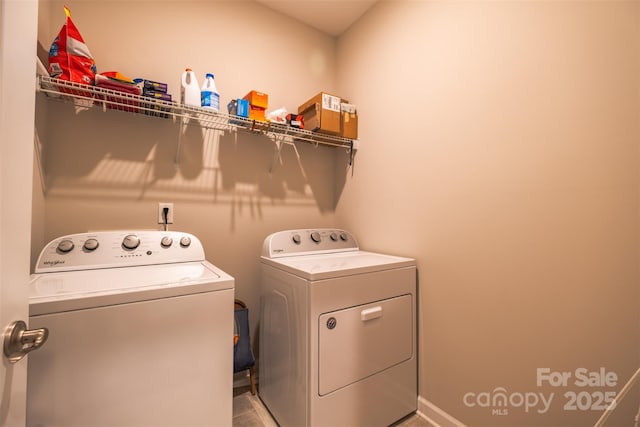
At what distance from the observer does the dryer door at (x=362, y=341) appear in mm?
1293

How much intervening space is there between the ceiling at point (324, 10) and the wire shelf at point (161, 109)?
38.8 inches

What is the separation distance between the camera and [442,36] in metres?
1.56

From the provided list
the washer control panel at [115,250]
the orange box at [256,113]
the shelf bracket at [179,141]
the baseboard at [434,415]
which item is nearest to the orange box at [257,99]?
the orange box at [256,113]

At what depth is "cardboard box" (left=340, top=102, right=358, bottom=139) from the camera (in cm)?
203

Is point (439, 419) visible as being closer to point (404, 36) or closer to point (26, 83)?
point (26, 83)

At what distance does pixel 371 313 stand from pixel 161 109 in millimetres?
1599

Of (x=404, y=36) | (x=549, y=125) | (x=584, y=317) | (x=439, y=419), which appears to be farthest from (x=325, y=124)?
(x=439, y=419)

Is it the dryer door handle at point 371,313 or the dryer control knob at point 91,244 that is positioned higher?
the dryer control knob at point 91,244

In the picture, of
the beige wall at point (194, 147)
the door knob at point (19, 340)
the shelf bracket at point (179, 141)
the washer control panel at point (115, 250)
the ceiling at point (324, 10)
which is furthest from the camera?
the ceiling at point (324, 10)

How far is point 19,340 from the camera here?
1.72 feet

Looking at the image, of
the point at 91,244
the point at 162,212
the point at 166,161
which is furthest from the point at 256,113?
the point at 91,244

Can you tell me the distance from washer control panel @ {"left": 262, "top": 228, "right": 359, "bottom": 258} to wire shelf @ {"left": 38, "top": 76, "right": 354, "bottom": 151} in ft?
2.29

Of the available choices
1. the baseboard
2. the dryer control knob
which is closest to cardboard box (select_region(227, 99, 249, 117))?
the dryer control knob

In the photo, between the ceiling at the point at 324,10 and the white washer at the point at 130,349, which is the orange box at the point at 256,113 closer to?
the ceiling at the point at 324,10
